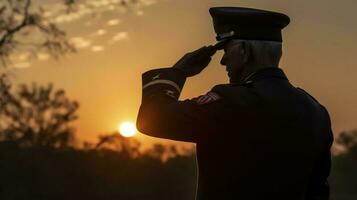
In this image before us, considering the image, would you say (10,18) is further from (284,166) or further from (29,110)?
(284,166)

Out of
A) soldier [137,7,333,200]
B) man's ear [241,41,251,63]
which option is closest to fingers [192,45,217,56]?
soldier [137,7,333,200]

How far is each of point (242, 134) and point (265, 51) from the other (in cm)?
32

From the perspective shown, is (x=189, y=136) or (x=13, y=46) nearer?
(x=189, y=136)

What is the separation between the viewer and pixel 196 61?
312 cm

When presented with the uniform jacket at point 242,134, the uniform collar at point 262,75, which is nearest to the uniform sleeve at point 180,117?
the uniform jacket at point 242,134

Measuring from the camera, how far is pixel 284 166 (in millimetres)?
2977

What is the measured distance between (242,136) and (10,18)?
18965 mm

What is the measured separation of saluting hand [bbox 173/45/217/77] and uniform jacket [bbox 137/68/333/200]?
0.39 ft

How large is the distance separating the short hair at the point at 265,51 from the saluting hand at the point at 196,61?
0.46 feet

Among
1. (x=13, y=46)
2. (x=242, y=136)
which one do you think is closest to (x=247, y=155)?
(x=242, y=136)

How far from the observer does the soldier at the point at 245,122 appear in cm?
292

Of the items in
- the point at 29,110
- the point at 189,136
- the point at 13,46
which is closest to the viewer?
the point at 189,136

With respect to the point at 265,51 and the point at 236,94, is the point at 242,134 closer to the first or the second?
the point at 236,94

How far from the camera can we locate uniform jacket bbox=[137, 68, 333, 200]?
2.92 metres
